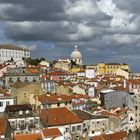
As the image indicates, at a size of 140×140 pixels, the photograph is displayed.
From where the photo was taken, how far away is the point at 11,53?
138125 millimetres

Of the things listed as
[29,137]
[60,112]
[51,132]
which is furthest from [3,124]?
[60,112]

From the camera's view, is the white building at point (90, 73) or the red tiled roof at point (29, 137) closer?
the red tiled roof at point (29, 137)

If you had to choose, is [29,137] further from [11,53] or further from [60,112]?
[11,53]

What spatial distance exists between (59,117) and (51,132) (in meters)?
5.31

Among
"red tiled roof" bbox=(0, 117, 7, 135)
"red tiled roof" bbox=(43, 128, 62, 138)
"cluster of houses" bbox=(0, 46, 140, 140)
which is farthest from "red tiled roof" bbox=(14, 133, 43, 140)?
"red tiled roof" bbox=(0, 117, 7, 135)

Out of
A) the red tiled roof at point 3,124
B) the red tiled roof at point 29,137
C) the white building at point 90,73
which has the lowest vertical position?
the red tiled roof at point 29,137

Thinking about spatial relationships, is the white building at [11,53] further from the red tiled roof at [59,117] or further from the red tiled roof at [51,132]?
the red tiled roof at [51,132]

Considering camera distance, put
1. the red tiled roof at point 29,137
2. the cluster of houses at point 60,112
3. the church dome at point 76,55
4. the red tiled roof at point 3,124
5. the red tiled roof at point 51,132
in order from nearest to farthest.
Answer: the red tiled roof at point 29,137 → the red tiled roof at point 3,124 → the red tiled roof at point 51,132 → the cluster of houses at point 60,112 → the church dome at point 76,55

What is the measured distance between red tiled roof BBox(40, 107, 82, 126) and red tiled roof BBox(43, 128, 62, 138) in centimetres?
241

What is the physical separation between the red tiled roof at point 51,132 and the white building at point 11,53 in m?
88.6

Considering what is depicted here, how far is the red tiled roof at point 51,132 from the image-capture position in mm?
43144

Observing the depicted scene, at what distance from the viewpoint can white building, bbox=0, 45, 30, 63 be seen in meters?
136

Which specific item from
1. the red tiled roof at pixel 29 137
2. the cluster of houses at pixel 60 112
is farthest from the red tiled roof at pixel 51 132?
the red tiled roof at pixel 29 137

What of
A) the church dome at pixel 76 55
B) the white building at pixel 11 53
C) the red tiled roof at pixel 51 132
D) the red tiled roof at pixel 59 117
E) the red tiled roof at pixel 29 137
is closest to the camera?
the red tiled roof at pixel 29 137
